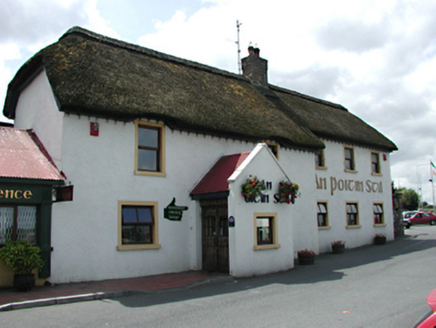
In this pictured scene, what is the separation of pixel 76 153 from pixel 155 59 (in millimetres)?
7131

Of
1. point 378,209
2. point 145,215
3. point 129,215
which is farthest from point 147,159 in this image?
point 378,209

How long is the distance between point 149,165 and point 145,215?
1.78 meters

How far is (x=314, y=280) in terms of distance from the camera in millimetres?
12609

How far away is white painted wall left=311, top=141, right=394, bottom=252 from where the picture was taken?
22047 mm

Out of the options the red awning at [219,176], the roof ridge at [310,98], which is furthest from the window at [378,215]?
the red awning at [219,176]

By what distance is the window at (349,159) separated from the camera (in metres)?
24.3

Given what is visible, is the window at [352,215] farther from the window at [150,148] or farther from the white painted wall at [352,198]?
the window at [150,148]

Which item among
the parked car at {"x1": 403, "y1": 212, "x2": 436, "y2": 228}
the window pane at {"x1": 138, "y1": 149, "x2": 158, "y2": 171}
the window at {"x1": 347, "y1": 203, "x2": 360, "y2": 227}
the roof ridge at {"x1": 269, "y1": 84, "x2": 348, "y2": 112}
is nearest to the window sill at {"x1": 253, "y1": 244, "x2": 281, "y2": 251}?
the window pane at {"x1": 138, "y1": 149, "x2": 158, "y2": 171}

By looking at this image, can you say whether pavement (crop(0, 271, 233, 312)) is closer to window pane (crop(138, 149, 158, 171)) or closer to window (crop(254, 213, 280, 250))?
window (crop(254, 213, 280, 250))

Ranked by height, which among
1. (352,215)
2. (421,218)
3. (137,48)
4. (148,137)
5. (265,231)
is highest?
(137,48)

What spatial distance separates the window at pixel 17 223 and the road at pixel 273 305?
3.21 meters

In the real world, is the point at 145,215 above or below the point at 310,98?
below

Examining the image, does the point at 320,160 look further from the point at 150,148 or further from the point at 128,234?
the point at 128,234

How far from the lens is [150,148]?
48.2 feet
